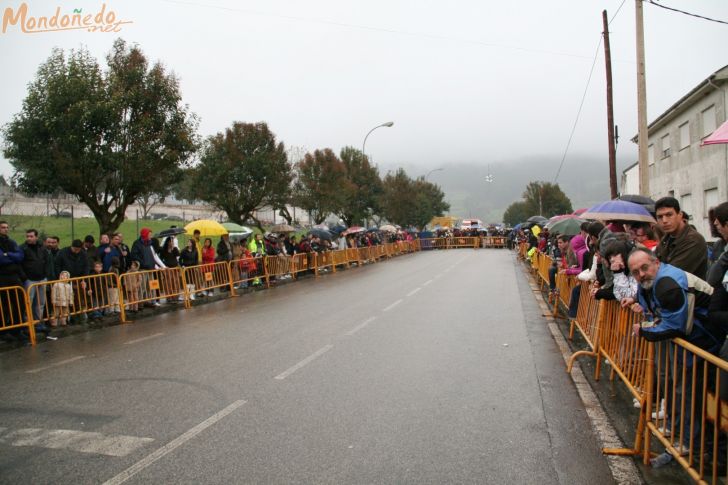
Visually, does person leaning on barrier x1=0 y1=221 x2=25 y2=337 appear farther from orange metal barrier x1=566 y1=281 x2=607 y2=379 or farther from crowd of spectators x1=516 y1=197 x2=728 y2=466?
crowd of spectators x1=516 y1=197 x2=728 y2=466

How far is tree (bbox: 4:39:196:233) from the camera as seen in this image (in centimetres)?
1470

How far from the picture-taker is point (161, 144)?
1659 centimetres

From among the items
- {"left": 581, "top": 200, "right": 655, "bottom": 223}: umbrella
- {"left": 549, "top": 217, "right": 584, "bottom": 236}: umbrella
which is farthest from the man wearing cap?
{"left": 549, "top": 217, "right": 584, "bottom": 236}: umbrella

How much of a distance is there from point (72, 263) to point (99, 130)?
6207mm

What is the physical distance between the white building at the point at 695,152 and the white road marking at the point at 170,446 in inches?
801

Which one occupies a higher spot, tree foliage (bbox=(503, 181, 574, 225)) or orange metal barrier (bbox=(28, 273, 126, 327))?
tree foliage (bbox=(503, 181, 574, 225))

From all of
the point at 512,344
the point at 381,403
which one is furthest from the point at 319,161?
the point at 381,403

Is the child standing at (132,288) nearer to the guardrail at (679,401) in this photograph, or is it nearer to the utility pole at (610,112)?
the guardrail at (679,401)

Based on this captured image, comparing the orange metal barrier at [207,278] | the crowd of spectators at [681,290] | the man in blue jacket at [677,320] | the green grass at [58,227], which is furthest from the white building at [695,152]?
the green grass at [58,227]

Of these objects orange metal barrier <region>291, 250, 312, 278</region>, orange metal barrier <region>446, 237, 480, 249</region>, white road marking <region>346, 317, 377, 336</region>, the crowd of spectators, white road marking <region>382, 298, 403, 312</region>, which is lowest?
orange metal barrier <region>446, 237, 480, 249</region>

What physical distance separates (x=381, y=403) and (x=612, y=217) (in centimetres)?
466

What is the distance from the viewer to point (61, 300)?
32.1 feet

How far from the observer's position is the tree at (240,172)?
29.3 metres

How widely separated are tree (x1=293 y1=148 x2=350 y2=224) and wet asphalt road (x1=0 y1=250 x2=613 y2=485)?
29.0m
